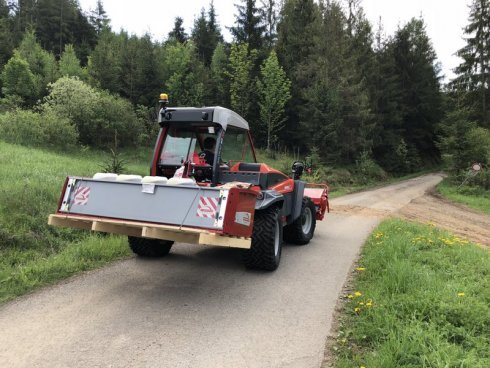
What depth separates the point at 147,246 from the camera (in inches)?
267

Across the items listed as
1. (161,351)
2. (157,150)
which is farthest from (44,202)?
(161,351)

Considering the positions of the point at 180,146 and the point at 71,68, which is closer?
the point at 180,146

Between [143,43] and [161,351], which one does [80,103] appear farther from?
[161,351]

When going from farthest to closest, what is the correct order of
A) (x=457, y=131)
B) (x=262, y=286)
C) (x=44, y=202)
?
(x=457, y=131) < (x=44, y=202) < (x=262, y=286)

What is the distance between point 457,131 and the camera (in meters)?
27.7

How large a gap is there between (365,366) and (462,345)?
102 centimetres

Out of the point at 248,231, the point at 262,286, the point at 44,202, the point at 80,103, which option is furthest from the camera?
the point at 80,103

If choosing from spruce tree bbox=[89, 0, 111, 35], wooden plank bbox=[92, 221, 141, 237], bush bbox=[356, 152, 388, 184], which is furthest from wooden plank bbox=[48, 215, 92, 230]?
spruce tree bbox=[89, 0, 111, 35]

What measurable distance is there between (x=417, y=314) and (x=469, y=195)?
75.3 ft

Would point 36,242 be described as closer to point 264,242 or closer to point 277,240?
point 264,242

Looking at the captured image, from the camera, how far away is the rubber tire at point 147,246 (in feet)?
22.2

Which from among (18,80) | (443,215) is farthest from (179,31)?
(443,215)

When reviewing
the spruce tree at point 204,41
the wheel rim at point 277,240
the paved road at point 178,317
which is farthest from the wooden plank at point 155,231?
the spruce tree at point 204,41

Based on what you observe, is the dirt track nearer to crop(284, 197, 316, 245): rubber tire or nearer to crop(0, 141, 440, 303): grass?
crop(284, 197, 316, 245): rubber tire
